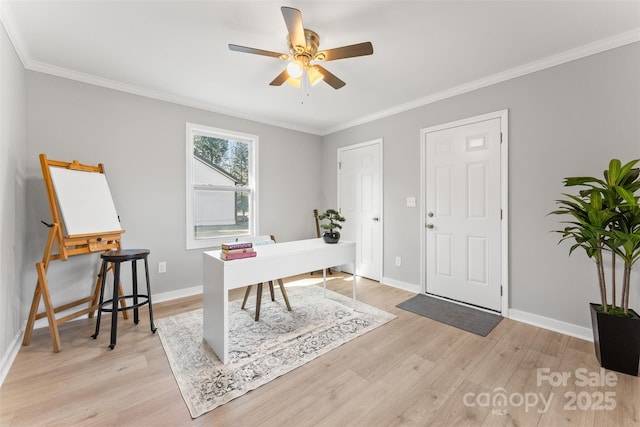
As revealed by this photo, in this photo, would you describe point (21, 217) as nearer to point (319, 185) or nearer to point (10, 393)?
point (10, 393)

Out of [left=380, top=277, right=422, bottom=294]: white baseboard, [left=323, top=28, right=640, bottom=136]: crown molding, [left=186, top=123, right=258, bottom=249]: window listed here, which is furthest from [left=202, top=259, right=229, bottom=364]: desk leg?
[left=323, top=28, right=640, bottom=136]: crown molding

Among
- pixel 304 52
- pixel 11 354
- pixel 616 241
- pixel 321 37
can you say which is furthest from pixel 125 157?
pixel 616 241

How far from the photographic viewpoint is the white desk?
1.89 metres

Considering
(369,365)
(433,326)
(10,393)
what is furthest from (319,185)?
(10,393)

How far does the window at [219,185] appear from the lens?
3.40 m

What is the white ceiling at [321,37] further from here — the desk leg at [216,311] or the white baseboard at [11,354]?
the white baseboard at [11,354]

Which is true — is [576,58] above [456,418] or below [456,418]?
above

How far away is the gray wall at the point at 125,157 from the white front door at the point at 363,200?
4.47 feet

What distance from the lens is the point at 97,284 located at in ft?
8.22

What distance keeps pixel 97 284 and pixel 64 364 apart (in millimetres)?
783

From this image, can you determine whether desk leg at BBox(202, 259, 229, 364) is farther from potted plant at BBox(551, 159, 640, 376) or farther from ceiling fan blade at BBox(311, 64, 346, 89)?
potted plant at BBox(551, 159, 640, 376)

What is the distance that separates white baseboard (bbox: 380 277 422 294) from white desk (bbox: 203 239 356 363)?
5.05ft

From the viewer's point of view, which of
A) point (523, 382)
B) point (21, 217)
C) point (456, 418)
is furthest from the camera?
point (21, 217)

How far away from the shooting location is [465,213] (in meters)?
2.98
